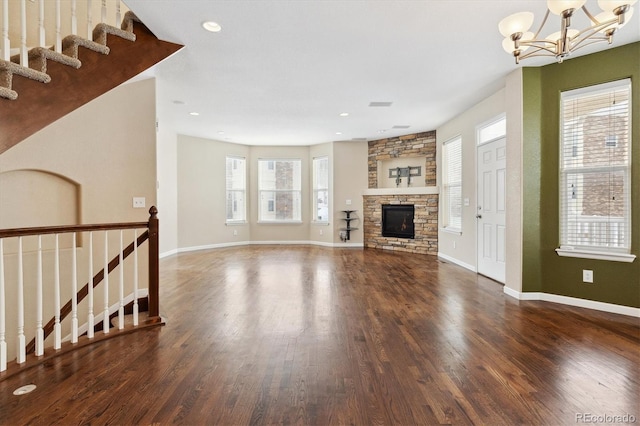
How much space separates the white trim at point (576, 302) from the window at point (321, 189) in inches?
216

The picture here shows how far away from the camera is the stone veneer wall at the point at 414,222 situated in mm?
7469

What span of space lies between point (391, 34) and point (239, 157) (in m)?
6.54

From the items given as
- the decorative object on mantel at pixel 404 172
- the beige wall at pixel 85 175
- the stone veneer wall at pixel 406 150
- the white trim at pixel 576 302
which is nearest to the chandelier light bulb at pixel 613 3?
the white trim at pixel 576 302

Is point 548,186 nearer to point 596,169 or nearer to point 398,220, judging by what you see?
point 596,169

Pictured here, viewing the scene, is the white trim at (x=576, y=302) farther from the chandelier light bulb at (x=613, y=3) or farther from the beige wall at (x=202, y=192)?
the beige wall at (x=202, y=192)

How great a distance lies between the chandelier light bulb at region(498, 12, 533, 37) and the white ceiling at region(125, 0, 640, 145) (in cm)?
43

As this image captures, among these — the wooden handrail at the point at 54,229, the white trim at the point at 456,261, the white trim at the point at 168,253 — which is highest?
the wooden handrail at the point at 54,229

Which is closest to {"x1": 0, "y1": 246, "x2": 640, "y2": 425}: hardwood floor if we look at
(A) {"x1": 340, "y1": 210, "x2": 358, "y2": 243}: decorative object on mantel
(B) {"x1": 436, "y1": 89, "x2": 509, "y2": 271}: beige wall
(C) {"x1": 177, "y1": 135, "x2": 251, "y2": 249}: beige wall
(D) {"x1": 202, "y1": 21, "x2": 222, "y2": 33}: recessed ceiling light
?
(B) {"x1": 436, "y1": 89, "x2": 509, "y2": 271}: beige wall

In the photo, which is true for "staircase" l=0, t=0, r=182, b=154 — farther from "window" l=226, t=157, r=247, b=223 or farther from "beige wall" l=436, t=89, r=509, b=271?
"window" l=226, t=157, r=247, b=223

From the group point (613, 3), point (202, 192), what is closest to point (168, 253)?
point (202, 192)

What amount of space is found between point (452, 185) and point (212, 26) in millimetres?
5394

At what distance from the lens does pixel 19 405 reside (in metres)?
1.88

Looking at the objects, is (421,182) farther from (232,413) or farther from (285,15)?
(232,413)

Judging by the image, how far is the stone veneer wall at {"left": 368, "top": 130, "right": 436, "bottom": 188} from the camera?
7.52 m
